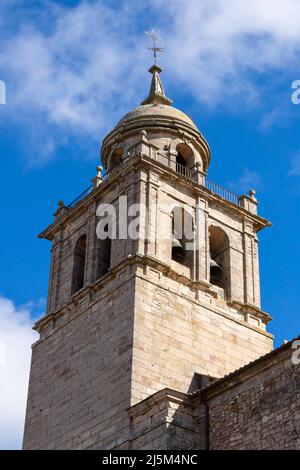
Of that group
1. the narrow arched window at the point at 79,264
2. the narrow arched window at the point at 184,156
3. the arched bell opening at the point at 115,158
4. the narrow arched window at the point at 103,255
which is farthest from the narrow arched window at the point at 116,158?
the narrow arched window at the point at 103,255

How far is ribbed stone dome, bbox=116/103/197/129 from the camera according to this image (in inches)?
1162

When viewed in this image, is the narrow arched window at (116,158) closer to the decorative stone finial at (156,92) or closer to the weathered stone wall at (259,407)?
the decorative stone finial at (156,92)

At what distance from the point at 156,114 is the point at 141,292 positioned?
7740 millimetres

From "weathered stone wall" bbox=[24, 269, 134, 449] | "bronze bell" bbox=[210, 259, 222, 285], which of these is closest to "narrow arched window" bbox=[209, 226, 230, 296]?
"bronze bell" bbox=[210, 259, 222, 285]

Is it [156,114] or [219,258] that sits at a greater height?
[156,114]

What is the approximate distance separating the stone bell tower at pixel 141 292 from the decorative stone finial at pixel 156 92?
1657 mm

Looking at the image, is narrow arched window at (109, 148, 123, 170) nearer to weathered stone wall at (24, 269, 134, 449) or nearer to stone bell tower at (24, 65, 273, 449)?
stone bell tower at (24, 65, 273, 449)

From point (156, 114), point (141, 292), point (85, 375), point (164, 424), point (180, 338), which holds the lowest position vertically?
point (164, 424)

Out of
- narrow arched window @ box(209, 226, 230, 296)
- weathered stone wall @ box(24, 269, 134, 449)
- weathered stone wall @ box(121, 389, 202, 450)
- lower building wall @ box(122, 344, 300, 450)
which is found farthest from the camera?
narrow arched window @ box(209, 226, 230, 296)

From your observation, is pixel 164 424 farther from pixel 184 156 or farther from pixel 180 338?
pixel 184 156

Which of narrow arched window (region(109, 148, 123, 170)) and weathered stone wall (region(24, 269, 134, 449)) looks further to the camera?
narrow arched window (region(109, 148, 123, 170))

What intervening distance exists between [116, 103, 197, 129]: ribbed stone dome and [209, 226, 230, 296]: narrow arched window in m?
4.06

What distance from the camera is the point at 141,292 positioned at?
78.2ft

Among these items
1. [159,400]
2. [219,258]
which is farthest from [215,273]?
[159,400]
